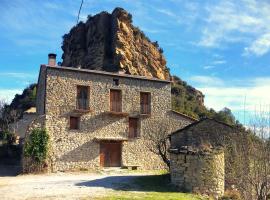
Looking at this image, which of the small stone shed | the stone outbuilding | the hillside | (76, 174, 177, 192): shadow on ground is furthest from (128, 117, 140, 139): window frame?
the hillside

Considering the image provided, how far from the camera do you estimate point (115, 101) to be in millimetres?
→ 28859

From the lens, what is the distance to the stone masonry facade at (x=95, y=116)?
86.8 feet

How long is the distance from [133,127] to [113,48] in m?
23.9

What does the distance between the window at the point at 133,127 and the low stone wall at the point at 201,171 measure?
1170 centimetres

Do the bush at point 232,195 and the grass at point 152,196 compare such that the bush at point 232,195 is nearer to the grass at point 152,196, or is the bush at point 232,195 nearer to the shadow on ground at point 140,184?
the grass at point 152,196

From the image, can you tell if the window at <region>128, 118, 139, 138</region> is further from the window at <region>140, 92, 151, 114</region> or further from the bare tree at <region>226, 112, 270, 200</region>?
the bare tree at <region>226, 112, 270, 200</region>

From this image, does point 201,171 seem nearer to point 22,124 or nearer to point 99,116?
point 99,116

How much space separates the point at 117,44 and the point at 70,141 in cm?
2653

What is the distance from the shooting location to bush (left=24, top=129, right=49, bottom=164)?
2517 centimetres

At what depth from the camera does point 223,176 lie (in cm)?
1756

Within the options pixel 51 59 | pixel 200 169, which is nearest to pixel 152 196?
pixel 200 169

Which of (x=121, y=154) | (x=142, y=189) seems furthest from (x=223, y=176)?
(x=121, y=154)

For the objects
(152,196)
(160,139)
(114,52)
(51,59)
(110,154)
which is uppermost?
(114,52)

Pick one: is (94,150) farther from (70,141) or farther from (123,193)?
(123,193)
